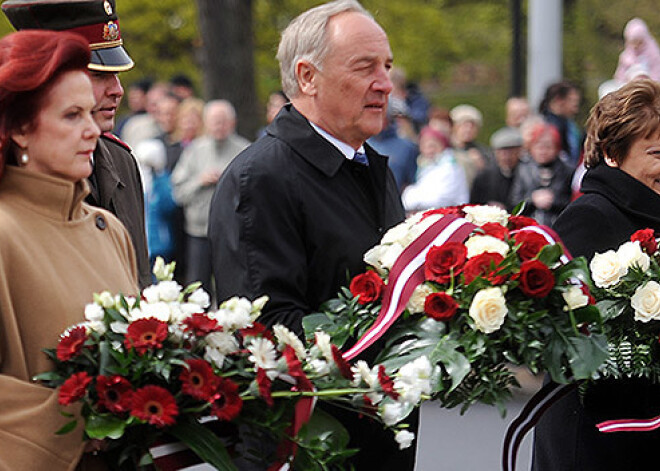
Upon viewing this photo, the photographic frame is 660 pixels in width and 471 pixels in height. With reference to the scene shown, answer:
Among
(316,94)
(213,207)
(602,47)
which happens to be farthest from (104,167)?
(602,47)

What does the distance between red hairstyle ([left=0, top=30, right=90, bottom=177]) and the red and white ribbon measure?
45.6 inches

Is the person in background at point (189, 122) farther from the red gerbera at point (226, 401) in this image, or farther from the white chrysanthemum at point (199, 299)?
the red gerbera at point (226, 401)

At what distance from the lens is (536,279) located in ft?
12.7

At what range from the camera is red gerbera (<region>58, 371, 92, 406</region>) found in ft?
10.2

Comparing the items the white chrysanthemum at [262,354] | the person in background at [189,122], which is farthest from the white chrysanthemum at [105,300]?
the person in background at [189,122]

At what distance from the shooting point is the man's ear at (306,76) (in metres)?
4.43

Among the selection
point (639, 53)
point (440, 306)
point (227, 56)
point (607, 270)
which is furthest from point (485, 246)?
point (227, 56)

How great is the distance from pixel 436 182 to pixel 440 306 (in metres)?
8.16

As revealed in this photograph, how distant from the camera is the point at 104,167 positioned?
441cm

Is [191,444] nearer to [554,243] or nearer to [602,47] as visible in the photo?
[554,243]

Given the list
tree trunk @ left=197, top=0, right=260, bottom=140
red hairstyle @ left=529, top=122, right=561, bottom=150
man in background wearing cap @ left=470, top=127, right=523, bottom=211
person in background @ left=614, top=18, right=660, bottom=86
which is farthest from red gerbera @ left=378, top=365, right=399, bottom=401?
tree trunk @ left=197, top=0, right=260, bottom=140

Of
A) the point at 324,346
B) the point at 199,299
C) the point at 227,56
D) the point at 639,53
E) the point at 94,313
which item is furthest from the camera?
the point at 227,56

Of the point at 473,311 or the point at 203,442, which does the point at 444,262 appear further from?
the point at 203,442

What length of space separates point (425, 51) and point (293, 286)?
926 inches
